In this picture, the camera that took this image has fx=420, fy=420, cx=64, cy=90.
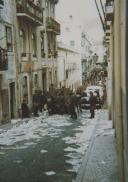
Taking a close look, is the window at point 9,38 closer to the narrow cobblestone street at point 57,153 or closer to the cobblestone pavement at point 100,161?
the narrow cobblestone street at point 57,153

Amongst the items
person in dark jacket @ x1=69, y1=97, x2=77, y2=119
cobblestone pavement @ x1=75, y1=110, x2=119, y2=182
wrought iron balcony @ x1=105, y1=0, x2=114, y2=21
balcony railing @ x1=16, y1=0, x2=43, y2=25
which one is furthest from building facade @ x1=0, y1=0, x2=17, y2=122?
wrought iron balcony @ x1=105, y1=0, x2=114, y2=21

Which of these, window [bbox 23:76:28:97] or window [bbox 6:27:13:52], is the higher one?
window [bbox 6:27:13:52]

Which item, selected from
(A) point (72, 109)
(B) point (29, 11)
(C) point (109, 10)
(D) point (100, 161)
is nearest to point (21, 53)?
(B) point (29, 11)

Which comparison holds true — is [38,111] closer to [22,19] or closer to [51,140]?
[22,19]

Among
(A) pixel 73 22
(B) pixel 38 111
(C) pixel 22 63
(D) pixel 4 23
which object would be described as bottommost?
(B) pixel 38 111

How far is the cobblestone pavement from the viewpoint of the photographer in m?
8.98

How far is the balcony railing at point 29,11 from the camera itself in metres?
24.0


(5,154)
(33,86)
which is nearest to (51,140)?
(5,154)

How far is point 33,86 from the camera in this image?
2800cm

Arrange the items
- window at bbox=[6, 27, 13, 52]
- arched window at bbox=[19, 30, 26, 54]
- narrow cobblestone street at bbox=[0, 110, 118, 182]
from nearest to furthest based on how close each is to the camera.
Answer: narrow cobblestone street at bbox=[0, 110, 118, 182], window at bbox=[6, 27, 13, 52], arched window at bbox=[19, 30, 26, 54]

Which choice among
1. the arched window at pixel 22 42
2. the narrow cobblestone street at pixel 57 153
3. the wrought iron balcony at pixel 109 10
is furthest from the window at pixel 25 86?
the wrought iron balcony at pixel 109 10

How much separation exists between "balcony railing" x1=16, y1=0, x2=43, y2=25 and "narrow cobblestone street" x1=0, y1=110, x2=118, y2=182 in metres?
9.02

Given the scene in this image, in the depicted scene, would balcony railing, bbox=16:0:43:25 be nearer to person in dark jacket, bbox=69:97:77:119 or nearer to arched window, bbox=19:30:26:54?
arched window, bbox=19:30:26:54

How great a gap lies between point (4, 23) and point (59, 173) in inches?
529
